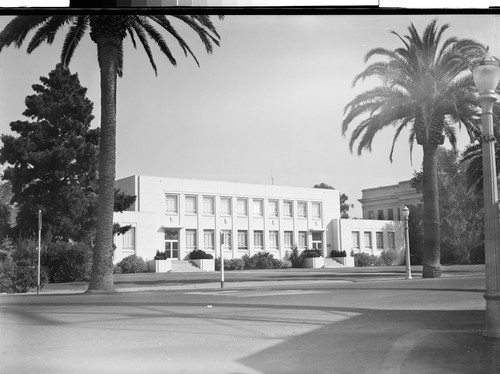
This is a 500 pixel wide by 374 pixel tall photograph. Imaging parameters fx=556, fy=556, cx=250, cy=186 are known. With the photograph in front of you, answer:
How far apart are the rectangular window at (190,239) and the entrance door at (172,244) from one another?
2.9 inches

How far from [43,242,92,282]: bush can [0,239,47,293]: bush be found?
3.4 inches

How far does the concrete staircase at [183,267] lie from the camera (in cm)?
391

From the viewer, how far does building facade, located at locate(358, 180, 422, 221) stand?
4168 mm

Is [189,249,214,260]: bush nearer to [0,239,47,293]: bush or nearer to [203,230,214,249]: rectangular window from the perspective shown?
[203,230,214,249]: rectangular window

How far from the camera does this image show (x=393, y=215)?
422 centimetres

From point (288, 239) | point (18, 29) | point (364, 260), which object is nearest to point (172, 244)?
point (288, 239)

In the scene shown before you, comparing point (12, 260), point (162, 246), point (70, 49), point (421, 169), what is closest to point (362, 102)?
point (421, 169)

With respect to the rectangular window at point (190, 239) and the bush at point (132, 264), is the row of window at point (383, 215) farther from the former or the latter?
the bush at point (132, 264)

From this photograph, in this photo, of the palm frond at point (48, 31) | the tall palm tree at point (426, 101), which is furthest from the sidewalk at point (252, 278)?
the palm frond at point (48, 31)

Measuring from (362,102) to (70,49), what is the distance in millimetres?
2184

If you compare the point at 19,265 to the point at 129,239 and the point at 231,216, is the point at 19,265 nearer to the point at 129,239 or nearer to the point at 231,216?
the point at 129,239

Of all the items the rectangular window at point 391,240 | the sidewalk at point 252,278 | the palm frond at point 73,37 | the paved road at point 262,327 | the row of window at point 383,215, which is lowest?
A: the paved road at point 262,327

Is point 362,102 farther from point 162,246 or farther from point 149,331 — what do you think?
point 149,331

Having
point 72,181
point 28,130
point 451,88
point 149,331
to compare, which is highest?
point 451,88
